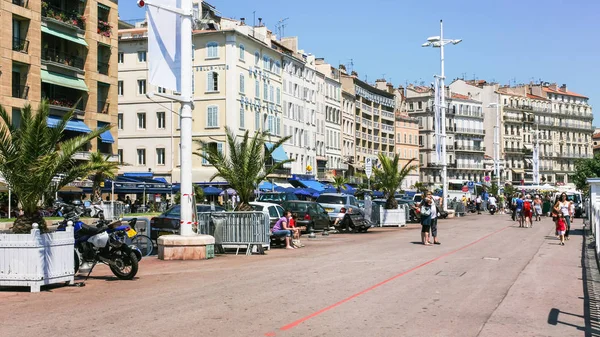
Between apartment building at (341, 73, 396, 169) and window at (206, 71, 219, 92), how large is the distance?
1329 inches

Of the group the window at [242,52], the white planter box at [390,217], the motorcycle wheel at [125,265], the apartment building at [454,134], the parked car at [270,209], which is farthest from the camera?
the apartment building at [454,134]

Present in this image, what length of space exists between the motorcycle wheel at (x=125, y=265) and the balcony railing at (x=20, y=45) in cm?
3100

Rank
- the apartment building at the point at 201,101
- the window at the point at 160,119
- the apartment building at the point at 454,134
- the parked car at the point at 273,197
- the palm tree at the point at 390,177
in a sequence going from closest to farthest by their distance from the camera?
1. the parked car at the point at 273,197
2. the palm tree at the point at 390,177
3. the apartment building at the point at 201,101
4. the window at the point at 160,119
5. the apartment building at the point at 454,134

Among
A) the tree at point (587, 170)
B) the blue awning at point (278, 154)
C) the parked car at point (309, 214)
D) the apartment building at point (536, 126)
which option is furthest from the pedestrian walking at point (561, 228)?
the apartment building at point (536, 126)

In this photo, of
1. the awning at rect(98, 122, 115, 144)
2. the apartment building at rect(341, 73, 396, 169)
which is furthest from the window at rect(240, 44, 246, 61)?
the apartment building at rect(341, 73, 396, 169)

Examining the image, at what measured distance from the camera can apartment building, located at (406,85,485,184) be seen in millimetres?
130125

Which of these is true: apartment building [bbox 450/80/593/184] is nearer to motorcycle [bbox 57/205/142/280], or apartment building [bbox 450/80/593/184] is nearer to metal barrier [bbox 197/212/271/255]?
metal barrier [bbox 197/212/271/255]

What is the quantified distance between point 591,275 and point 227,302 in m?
8.89

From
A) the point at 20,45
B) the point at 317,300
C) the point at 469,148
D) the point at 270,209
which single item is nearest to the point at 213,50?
the point at 20,45

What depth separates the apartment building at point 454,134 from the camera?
13012 cm

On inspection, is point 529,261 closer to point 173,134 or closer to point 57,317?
point 57,317

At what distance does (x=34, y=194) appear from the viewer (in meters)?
13.9

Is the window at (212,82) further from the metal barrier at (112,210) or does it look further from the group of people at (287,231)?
the group of people at (287,231)

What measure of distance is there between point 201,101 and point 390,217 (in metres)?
29.0
